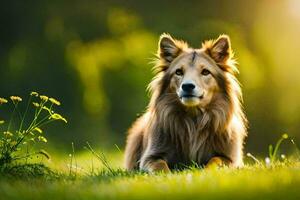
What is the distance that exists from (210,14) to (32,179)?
15679 mm

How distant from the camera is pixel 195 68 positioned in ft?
30.9

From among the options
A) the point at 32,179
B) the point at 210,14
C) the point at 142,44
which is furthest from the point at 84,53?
the point at 32,179

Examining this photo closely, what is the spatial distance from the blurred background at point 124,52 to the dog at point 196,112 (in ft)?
32.5

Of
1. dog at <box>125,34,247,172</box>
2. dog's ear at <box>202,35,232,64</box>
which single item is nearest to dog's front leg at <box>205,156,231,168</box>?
dog at <box>125,34,247,172</box>

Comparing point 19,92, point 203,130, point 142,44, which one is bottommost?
point 203,130

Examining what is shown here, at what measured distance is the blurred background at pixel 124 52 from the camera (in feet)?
68.3

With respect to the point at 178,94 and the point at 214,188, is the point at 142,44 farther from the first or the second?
the point at 214,188

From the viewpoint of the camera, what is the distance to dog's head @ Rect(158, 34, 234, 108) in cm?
925

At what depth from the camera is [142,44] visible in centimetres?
2202

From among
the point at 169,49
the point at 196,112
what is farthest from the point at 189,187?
the point at 169,49

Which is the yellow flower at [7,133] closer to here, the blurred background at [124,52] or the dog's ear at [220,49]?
the dog's ear at [220,49]

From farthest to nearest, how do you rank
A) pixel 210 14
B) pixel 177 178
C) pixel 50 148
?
pixel 210 14
pixel 50 148
pixel 177 178

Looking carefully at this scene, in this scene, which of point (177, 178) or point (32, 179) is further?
point (32, 179)

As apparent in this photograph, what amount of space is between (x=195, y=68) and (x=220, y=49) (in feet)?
1.78
